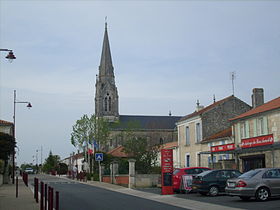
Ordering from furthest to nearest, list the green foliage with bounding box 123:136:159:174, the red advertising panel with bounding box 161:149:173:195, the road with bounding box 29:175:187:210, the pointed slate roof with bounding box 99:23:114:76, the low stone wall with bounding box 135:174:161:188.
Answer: the pointed slate roof with bounding box 99:23:114:76, the green foliage with bounding box 123:136:159:174, the low stone wall with bounding box 135:174:161:188, the red advertising panel with bounding box 161:149:173:195, the road with bounding box 29:175:187:210

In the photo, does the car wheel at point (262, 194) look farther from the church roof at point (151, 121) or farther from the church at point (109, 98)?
the church at point (109, 98)

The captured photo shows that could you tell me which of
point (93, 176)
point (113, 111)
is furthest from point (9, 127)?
point (113, 111)

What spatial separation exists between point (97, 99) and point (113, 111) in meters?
4.85

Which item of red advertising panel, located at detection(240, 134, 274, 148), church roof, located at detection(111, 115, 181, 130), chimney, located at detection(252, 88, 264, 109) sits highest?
church roof, located at detection(111, 115, 181, 130)

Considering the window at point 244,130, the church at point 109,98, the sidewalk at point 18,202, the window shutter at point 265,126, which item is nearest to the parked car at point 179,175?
the window shutter at point 265,126

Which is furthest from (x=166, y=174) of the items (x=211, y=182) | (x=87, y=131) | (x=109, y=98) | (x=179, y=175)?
(x=109, y=98)

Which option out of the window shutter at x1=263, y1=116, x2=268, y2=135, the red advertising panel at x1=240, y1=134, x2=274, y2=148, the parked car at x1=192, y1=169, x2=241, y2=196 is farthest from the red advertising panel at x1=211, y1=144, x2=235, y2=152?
the parked car at x1=192, y1=169, x2=241, y2=196

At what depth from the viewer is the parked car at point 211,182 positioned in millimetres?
20984

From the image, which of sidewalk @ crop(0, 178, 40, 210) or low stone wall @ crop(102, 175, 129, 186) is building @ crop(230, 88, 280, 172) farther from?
sidewalk @ crop(0, 178, 40, 210)

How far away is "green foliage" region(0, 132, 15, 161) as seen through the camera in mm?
35438

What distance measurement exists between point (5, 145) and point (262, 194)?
2447 cm

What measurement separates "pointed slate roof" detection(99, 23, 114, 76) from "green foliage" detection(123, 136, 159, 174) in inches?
2410

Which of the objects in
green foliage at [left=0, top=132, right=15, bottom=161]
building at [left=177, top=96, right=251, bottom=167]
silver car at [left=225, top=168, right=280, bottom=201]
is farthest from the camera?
building at [left=177, top=96, right=251, bottom=167]

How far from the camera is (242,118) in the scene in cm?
3180
